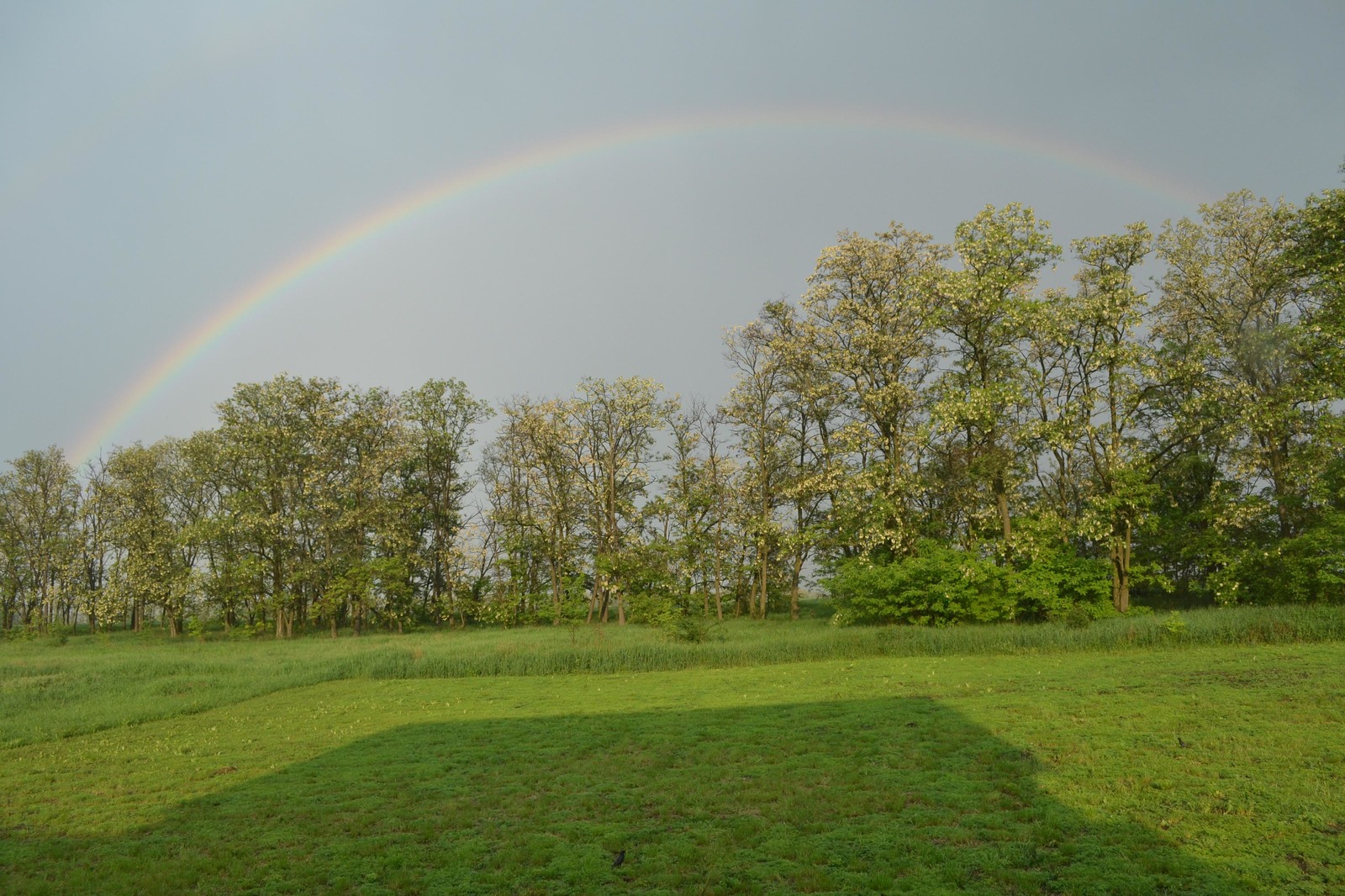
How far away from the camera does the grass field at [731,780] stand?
841 cm

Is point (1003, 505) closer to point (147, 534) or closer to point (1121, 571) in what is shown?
point (1121, 571)

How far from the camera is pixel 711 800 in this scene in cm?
1105

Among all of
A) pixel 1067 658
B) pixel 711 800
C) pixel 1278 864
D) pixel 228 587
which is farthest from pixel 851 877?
pixel 228 587

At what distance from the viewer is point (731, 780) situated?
39.5ft

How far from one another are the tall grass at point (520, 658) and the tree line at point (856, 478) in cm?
389

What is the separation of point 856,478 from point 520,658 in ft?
57.0

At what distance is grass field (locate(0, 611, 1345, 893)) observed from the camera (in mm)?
8406

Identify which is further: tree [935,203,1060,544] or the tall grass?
tree [935,203,1060,544]

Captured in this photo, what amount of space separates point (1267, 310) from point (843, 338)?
1789cm

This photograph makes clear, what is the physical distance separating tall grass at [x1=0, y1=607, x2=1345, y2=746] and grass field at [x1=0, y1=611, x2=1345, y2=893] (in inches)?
9.3

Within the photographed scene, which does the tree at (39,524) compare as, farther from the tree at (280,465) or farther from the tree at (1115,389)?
the tree at (1115,389)

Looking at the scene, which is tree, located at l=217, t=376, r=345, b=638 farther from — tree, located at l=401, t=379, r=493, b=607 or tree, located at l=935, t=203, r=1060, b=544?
tree, located at l=935, t=203, r=1060, b=544

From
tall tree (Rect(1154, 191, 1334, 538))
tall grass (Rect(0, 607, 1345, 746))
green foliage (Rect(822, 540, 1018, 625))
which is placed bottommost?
tall grass (Rect(0, 607, 1345, 746))

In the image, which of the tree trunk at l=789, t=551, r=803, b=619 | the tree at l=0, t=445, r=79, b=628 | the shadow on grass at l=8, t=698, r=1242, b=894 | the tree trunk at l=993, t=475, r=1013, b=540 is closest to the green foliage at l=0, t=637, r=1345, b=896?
the shadow on grass at l=8, t=698, r=1242, b=894
